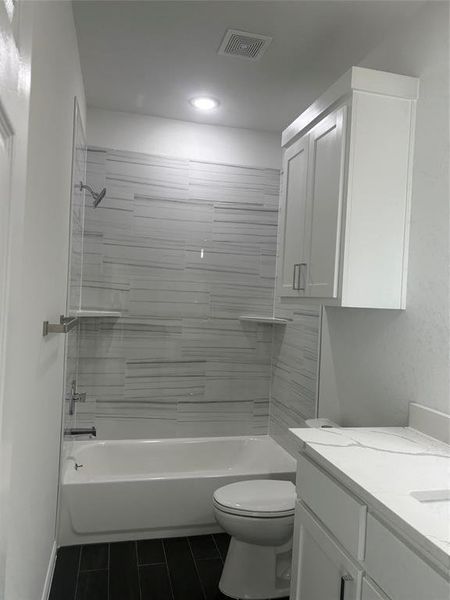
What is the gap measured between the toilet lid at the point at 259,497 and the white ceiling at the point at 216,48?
2196 millimetres

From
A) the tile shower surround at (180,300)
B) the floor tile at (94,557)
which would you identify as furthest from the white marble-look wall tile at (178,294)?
the floor tile at (94,557)

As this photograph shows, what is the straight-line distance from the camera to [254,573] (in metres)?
2.12

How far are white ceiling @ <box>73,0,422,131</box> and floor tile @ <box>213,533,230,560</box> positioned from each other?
2.64 m

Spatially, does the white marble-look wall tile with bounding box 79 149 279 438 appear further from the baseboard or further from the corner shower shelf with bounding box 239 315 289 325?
the baseboard

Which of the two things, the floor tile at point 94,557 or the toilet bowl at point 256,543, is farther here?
the floor tile at point 94,557

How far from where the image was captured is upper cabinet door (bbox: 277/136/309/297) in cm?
217

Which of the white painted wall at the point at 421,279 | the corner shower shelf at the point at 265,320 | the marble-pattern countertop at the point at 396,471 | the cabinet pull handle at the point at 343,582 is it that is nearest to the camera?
the marble-pattern countertop at the point at 396,471

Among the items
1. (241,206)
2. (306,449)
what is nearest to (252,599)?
(306,449)

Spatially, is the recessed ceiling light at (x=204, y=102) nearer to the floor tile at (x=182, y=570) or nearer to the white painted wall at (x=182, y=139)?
the white painted wall at (x=182, y=139)

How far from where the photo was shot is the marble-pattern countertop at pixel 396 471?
3.34 feet

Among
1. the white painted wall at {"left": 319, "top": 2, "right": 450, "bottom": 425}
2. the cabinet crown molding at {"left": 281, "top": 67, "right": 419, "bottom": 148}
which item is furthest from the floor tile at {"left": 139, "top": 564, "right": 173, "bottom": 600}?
the cabinet crown molding at {"left": 281, "top": 67, "right": 419, "bottom": 148}

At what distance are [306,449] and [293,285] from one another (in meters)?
0.87

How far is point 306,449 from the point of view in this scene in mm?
1584

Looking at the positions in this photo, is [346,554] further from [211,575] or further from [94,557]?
[94,557]
